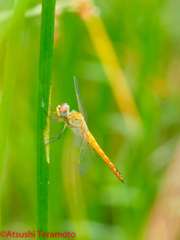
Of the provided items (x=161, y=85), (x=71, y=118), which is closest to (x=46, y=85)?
(x=71, y=118)

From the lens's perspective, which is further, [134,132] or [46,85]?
[134,132]

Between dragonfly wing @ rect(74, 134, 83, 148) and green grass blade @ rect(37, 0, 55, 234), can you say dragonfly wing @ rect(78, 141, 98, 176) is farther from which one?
green grass blade @ rect(37, 0, 55, 234)

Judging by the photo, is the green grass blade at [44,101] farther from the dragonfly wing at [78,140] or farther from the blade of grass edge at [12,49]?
the dragonfly wing at [78,140]

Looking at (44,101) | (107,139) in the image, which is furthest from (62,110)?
(107,139)

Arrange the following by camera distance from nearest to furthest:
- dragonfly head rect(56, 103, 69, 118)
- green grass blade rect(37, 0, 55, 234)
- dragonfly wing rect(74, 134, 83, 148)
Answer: green grass blade rect(37, 0, 55, 234) < dragonfly head rect(56, 103, 69, 118) < dragonfly wing rect(74, 134, 83, 148)

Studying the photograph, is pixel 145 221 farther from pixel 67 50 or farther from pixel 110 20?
pixel 110 20

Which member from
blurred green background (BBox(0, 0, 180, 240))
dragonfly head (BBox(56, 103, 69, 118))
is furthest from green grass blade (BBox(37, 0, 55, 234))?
blurred green background (BBox(0, 0, 180, 240))

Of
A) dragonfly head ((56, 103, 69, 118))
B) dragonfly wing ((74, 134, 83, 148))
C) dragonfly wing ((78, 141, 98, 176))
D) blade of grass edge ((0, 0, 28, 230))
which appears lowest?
dragonfly wing ((78, 141, 98, 176))
